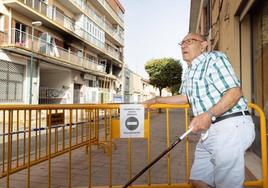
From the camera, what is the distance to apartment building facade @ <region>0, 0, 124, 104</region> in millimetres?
20109

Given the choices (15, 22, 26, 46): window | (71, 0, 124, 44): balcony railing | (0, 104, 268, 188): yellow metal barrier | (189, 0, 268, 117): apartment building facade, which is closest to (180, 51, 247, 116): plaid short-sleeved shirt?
(0, 104, 268, 188): yellow metal barrier

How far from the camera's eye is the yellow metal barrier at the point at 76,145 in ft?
12.6

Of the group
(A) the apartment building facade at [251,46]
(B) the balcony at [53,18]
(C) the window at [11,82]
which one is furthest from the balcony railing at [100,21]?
(A) the apartment building facade at [251,46]

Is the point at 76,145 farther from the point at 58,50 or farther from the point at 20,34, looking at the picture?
the point at 58,50

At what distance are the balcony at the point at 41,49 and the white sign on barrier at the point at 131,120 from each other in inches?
697

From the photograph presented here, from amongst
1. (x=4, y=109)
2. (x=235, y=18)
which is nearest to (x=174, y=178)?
(x=4, y=109)

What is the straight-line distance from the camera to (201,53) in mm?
2467

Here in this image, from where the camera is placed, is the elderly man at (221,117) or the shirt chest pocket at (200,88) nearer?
the elderly man at (221,117)

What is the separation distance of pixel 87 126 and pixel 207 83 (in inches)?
202

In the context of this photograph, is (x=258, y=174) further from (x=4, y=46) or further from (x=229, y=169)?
(x=4, y=46)

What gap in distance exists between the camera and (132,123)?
374 centimetres

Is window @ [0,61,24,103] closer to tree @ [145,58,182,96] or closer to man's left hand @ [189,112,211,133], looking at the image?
man's left hand @ [189,112,211,133]

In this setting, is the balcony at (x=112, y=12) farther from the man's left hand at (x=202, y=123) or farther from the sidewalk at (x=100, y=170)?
the man's left hand at (x=202, y=123)

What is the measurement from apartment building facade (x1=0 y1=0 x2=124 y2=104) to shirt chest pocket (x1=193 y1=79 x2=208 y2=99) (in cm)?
1857
